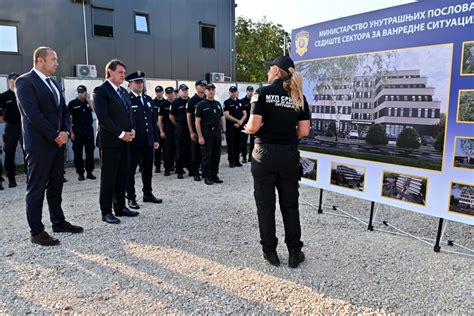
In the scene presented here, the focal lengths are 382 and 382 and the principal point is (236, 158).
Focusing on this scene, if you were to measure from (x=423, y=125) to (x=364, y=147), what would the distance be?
0.70 metres

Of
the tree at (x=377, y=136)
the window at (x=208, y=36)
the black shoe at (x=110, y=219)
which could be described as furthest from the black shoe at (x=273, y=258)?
the window at (x=208, y=36)

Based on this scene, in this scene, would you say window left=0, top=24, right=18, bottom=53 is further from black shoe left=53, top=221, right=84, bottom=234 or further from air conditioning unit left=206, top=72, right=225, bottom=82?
black shoe left=53, top=221, right=84, bottom=234

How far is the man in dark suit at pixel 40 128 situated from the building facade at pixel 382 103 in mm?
3088

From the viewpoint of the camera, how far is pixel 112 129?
4.38 m

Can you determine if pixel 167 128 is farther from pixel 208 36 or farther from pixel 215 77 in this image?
pixel 208 36

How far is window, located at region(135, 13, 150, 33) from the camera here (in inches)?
556

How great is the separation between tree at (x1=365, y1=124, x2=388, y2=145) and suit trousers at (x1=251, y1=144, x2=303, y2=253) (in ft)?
4.16

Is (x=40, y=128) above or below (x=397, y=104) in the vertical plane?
below

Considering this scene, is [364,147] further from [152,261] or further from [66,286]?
[66,286]

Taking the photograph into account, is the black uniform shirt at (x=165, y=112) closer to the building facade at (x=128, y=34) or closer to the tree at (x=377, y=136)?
the tree at (x=377, y=136)

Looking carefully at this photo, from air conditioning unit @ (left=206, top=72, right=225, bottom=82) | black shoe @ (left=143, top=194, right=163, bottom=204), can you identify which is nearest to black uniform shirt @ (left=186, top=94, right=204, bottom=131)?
black shoe @ (left=143, top=194, right=163, bottom=204)

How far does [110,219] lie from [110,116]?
4.09 feet

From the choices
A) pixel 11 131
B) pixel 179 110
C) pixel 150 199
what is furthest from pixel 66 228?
pixel 179 110

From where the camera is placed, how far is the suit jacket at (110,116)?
4.37 m
